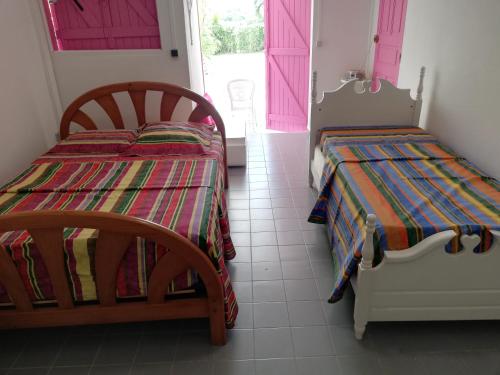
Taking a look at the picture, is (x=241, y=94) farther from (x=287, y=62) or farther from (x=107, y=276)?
(x=107, y=276)

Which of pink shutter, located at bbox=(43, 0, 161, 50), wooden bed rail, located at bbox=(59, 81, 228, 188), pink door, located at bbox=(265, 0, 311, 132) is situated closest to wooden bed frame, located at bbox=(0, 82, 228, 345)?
wooden bed rail, located at bbox=(59, 81, 228, 188)

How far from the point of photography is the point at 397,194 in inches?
74.6

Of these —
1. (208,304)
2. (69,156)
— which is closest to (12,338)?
(208,304)

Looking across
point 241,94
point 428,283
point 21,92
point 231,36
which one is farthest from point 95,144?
point 231,36

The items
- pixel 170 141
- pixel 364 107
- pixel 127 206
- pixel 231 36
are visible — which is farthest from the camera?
pixel 231 36

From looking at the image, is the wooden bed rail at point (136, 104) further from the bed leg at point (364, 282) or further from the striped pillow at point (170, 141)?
the bed leg at point (364, 282)

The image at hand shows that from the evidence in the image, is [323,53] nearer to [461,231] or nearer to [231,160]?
[231,160]

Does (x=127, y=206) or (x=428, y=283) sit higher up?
(x=127, y=206)

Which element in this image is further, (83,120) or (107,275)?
(83,120)

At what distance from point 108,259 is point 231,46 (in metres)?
7.04

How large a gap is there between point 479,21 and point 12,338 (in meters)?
3.08

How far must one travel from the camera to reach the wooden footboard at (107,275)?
135 cm

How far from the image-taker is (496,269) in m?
1.52

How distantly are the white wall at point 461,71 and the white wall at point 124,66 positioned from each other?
6.29 feet
